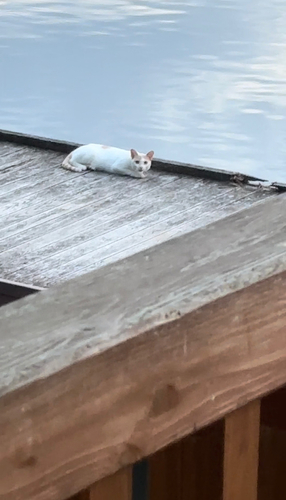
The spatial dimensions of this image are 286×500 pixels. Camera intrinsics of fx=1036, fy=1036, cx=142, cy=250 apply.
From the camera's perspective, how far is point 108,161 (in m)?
5.41

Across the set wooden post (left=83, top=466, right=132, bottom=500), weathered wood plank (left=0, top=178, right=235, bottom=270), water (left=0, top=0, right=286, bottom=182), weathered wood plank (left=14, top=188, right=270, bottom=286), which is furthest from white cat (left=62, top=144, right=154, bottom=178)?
wooden post (left=83, top=466, right=132, bottom=500)

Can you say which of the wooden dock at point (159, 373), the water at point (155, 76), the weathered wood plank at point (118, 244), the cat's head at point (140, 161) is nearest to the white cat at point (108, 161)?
the cat's head at point (140, 161)

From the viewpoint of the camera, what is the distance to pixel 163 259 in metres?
0.66

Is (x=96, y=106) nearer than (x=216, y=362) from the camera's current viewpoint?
No

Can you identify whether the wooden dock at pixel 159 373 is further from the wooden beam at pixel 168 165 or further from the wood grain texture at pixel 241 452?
the wooden beam at pixel 168 165

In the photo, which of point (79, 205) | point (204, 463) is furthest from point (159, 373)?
point (79, 205)

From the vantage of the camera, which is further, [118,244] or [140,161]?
[140,161]

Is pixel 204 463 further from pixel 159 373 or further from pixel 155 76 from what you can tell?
pixel 155 76

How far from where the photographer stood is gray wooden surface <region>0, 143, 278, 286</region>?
3.90 m

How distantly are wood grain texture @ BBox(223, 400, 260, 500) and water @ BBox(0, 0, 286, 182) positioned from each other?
6.74 m

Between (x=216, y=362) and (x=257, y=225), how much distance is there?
0.12 meters

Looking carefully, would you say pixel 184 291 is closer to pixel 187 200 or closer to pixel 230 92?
pixel 187 200

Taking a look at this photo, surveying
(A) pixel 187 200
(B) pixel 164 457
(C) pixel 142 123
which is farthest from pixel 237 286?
(C) pixel 142 123

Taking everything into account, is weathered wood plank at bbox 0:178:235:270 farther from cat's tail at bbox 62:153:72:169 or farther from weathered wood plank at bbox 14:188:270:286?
cat's tail at bbox 62:153:72:169
